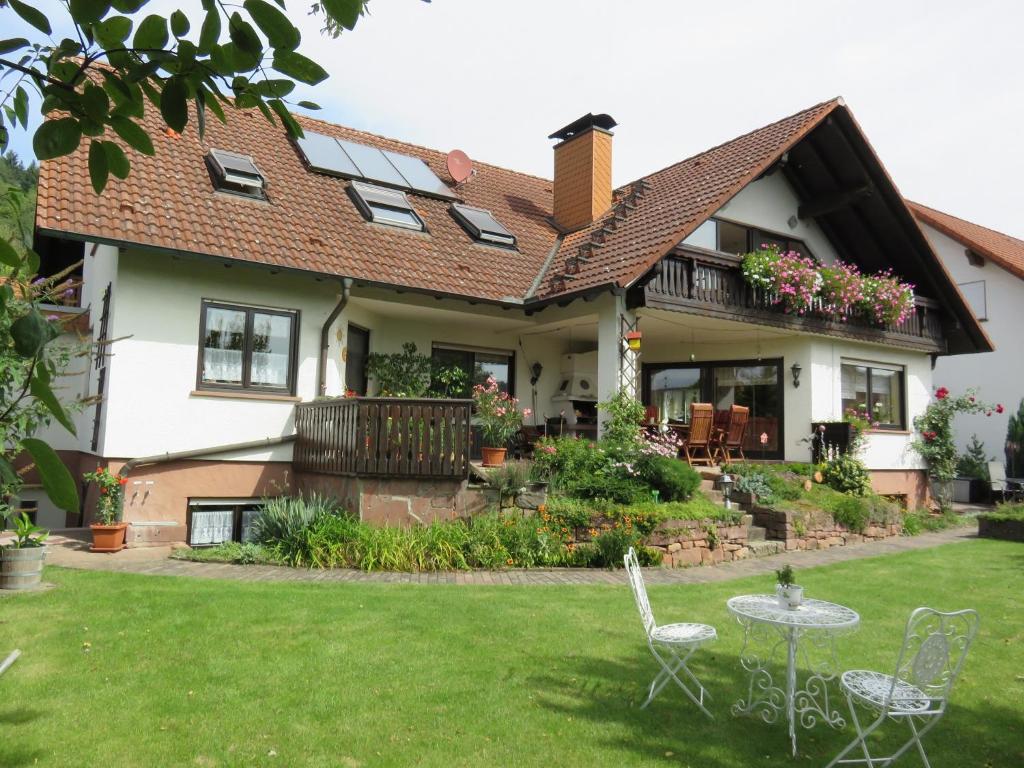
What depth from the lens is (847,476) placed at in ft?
42.9

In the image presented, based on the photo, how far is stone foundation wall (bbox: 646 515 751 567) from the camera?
9344mm

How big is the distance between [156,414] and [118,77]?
9.46 m

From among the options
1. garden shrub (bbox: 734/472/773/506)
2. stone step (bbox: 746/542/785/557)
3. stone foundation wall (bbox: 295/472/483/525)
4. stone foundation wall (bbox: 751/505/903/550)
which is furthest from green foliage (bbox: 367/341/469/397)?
stone step (bbox: 746/542/785/557)

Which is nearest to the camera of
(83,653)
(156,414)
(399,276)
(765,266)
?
(83,653)

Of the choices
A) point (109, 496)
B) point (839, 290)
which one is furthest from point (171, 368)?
point (839, 290)

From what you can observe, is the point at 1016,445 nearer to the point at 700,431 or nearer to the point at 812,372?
the point at 812,372

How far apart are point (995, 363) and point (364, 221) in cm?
1825

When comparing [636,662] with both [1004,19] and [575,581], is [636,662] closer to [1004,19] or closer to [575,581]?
[575,581]

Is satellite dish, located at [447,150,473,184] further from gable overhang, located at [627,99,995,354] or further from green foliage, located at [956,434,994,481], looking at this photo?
green foliage, located at [956,434,994,481]

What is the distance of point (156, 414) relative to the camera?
33.0 feet

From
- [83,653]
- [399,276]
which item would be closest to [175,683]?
[83,653]

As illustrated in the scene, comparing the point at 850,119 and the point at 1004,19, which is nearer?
the point at 1004,19

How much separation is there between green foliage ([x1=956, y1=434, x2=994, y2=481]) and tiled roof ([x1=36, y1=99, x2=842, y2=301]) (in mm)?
10744

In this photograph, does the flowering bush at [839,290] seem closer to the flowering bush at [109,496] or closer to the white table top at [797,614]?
the white table top at [797,614]
